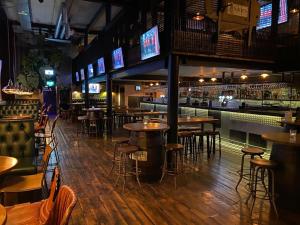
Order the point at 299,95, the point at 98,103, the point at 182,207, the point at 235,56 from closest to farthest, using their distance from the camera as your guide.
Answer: the point at 182,207
the point at 235,56
the point at 299,95
the point at 98,103

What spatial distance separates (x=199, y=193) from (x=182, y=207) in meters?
0.59

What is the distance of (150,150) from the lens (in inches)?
174

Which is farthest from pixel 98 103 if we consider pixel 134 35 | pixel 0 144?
pixel 0 144

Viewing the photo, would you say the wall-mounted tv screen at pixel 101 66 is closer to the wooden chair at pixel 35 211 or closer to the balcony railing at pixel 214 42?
the balcony railing at pixel 214 42

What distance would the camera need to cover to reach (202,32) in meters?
5.30

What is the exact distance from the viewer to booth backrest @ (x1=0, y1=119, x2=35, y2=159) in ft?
12.7

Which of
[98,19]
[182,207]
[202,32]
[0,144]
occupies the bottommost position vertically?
[182,207]

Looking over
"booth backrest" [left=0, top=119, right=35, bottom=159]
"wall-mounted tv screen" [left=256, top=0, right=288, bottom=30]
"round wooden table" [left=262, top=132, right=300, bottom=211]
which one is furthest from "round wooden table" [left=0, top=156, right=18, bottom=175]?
"wall-mounted tv screen" [left=256, top=0, right=288, bottom=30]

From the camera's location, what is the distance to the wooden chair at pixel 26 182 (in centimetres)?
275

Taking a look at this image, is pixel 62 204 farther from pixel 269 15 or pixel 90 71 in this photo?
pixel 90 71

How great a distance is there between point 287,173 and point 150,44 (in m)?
3.72

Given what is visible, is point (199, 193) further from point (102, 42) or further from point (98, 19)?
point (98, 19)

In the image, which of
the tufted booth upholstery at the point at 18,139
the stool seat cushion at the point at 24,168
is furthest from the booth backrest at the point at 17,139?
the stool seat cushion at the point at 24,168

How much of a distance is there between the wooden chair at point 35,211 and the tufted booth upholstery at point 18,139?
5.16 ft
